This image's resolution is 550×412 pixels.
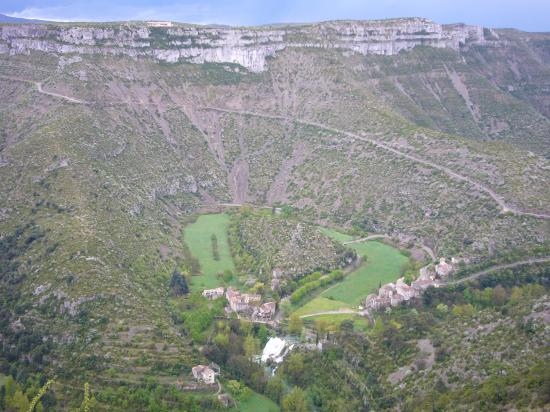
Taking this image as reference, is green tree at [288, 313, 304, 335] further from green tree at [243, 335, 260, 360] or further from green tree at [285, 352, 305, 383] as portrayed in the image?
green tree at [285, 352, 305, 383]

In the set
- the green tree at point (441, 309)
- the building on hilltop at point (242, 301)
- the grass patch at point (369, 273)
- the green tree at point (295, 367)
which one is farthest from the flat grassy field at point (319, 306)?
the green tree at point (295, 367)

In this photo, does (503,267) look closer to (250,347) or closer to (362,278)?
(362,278)

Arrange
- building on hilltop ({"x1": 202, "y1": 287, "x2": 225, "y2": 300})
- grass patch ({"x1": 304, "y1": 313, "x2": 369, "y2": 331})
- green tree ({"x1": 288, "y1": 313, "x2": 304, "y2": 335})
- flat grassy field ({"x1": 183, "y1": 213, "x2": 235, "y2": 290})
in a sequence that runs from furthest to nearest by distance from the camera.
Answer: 1. flat grassy field ({"x1": 183, "y1": 213, "x2": 235, "y2": 290})
2. building on hilltop ({"x1": 202, "y1": 287, "x2": 225, "y2": 300})
3. grass patch ({"x1": 304, "y1": 313, "x2": 369, "y2": 331})
4. green tree ({"x1": 288, "y1": 313, "x2": 304, "y2": 335})

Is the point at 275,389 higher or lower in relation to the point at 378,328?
lower

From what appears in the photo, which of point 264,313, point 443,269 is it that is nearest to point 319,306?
point 264,313

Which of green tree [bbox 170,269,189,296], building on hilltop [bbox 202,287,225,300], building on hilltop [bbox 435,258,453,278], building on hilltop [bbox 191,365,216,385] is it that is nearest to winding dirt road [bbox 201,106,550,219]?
building on hilltop [bbox 435,258,453,278]
